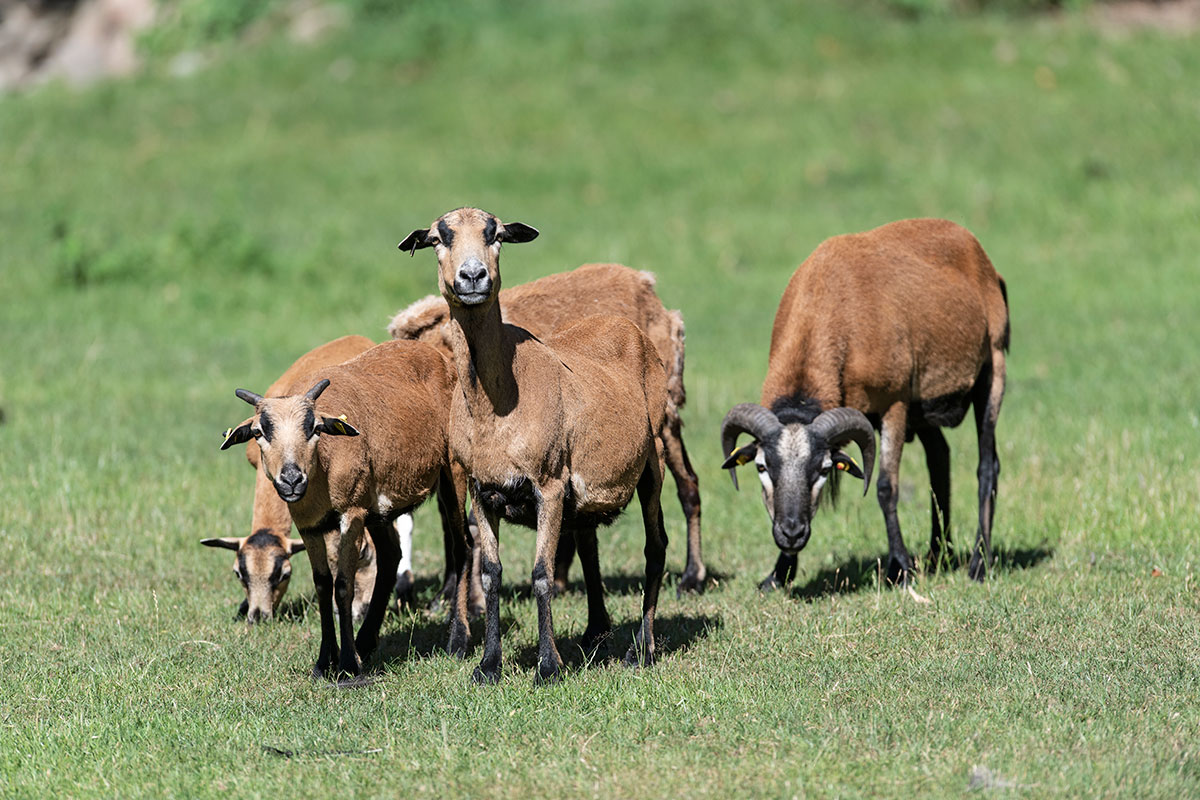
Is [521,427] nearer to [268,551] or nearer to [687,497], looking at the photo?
[268,551]

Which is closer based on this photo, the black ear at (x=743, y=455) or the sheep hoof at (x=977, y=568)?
the black ear at (x=743, y=455)

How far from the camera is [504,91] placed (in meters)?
29.7

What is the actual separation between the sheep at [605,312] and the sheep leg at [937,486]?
72.2 inches

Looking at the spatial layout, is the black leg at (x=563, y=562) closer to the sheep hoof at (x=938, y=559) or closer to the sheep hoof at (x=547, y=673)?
the sheep hoof at (x=938, y=559)

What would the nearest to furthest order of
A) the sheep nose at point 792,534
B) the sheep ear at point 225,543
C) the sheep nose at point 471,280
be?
1. the sheep nose at point 471,280
2. the sheep nose at point 792,534
3. the sheep ear at point 225,543

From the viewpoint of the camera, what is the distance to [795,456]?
9.53m

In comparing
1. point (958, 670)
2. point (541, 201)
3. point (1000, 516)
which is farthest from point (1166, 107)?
point (958, 670)

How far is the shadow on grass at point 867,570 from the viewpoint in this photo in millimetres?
10328

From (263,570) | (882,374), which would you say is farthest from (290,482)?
(882,374)

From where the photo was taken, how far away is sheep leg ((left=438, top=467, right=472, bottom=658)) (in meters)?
8.91

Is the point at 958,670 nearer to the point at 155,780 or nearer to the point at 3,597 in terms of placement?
the point at 155,780

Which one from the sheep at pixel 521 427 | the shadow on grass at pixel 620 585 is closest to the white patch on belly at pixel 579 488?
the sheep at pixel 521 427

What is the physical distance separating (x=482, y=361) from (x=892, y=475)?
3990mm

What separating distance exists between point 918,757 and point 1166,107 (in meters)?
23.2
